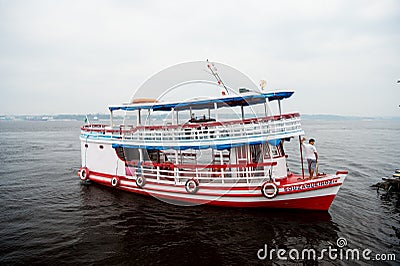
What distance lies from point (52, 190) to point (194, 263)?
1240 cm

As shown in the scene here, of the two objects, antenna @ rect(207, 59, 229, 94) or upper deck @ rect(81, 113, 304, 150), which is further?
antenna @ rect(207, 59, 229, 94)

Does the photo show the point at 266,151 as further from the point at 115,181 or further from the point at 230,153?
the point at 115,181

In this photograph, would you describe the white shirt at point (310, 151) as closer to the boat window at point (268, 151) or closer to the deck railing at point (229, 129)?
the deck railing at point (229, 129)

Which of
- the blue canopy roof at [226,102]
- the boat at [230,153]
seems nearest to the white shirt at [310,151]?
the boat at [230,153]

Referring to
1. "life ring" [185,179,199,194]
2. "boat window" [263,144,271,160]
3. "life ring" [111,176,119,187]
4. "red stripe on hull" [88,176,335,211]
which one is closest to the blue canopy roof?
"boat window" [263,144,271,160]

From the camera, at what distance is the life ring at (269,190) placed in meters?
10.7

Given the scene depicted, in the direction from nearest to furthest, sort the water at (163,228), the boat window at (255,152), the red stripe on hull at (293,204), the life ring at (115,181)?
1. the water at (163,228)
2. the red stripe on hull at (293,204)
3. the boat window at (255,152)
4. the life ring at (115,181)

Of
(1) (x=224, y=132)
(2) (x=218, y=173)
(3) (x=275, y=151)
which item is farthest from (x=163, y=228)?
(3) (x=275, y=151)

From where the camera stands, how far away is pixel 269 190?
10.8 metres

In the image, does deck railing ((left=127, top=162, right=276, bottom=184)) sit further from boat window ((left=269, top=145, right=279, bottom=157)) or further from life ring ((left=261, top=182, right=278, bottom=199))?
boat window ((left=269, top=145, right=279, bottom=157))

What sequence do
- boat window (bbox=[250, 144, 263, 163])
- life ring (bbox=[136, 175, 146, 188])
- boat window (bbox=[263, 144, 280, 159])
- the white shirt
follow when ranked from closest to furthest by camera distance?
the white shirt
boat window (bbox=[263, 144, 280, 159])
boat window (bbox=[250, 144, 263, 163])
life ring (bbox=[136, 175, 146, 188])

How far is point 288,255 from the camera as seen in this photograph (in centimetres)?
866

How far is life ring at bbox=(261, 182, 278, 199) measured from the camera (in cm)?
1073

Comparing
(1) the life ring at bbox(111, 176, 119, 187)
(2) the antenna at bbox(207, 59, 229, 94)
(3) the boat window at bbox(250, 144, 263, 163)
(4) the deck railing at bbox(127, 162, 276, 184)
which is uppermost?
(2) the antenna at bbox(207, 59, 229, 94)
